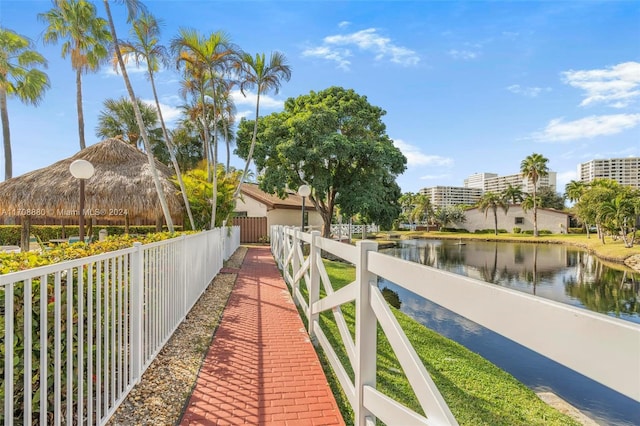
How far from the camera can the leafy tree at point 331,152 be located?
16.5 m

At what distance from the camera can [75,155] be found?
15922 mm

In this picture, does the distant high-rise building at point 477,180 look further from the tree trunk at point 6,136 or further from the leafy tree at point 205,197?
the tree trunk at point 6,136

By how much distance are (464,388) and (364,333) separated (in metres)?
2.61

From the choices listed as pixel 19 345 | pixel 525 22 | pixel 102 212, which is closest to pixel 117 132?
pixel 102 212

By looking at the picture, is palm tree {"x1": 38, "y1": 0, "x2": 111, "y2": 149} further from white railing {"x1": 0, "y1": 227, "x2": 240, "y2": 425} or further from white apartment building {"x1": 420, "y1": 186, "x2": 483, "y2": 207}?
white apartment building {"x1": 420, "y1": 186, "x2": 483, "y2": 207}

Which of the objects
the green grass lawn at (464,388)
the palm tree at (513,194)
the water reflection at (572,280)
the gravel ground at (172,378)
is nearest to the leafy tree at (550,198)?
the palm tree at (513,194)

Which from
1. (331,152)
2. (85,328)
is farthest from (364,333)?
(331,152)

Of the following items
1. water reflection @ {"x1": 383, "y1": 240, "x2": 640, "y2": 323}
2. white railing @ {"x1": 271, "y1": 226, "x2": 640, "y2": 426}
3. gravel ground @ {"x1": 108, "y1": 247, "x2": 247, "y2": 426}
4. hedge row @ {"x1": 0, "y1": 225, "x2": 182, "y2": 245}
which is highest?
white railing @ {"x1": 271, "y1": 226, "x2": 640, "y2": 426}

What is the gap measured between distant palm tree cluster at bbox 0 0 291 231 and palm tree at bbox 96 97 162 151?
0.06m

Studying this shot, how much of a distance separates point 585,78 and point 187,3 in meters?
15.5

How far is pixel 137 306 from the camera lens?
3064mm

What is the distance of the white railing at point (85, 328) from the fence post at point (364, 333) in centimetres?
169

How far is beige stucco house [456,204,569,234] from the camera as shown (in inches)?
1802

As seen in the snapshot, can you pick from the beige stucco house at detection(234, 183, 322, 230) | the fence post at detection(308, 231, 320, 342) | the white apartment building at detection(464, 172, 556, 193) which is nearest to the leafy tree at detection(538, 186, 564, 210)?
the white apartment building at detection(464, 172, 556, 193)
